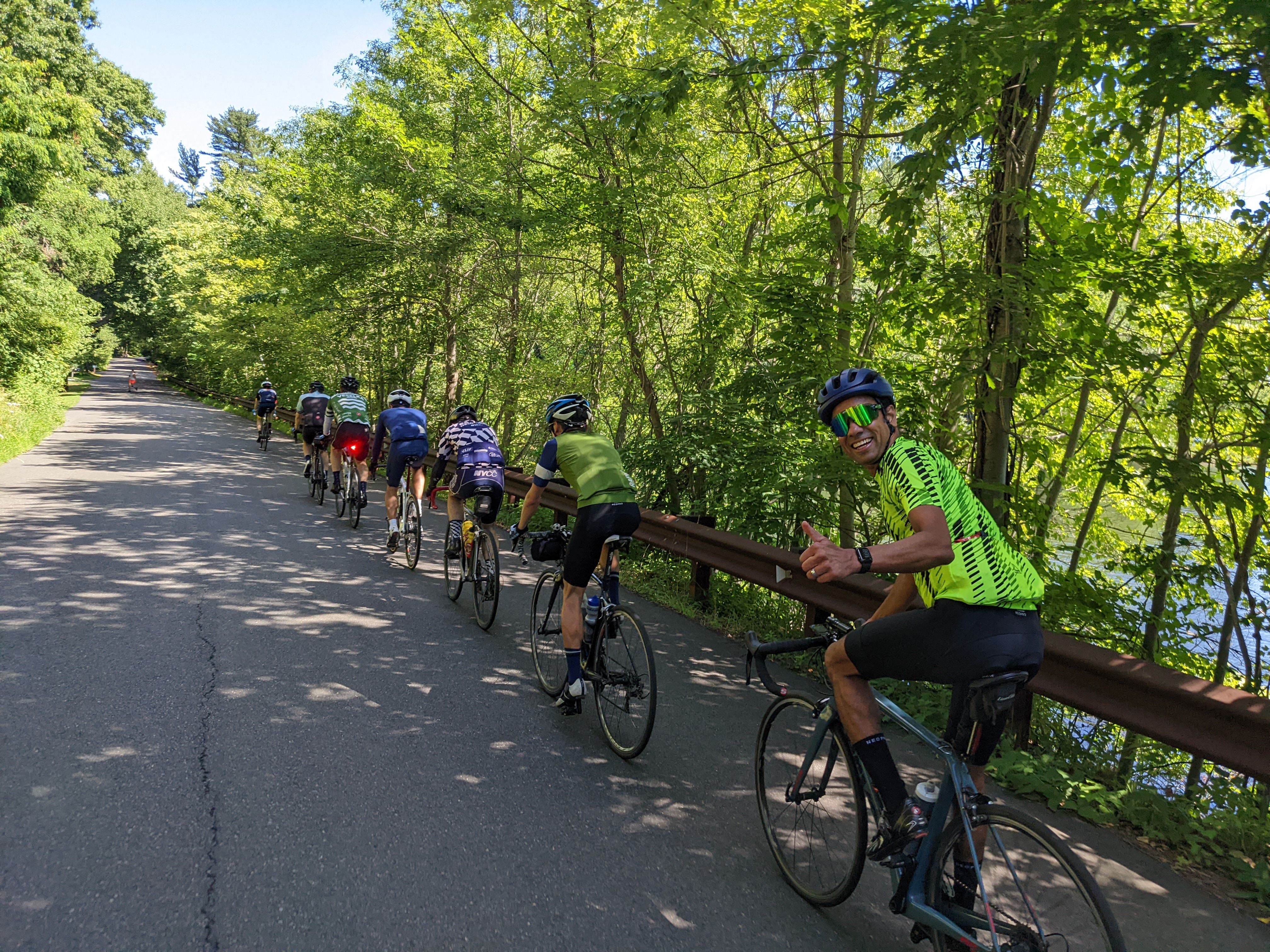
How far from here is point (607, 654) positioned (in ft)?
15.4

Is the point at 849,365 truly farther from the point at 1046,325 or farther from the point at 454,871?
the point at 454,871

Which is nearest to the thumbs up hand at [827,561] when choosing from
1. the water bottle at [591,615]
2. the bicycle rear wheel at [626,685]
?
the bicycle rear wheel at [626,685]

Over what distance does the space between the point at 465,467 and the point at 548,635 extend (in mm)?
2497

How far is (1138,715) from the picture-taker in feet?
12.0

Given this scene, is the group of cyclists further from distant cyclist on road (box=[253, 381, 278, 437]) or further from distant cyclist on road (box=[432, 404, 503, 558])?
distant cyclist on road (box=[253, 381, 278, 437])

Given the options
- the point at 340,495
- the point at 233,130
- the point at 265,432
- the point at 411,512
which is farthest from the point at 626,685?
the point at 233,130

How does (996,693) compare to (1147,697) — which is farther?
(1147,697)

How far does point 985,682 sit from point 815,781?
0.99 m

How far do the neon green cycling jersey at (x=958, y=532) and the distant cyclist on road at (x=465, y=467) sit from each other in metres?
5.11

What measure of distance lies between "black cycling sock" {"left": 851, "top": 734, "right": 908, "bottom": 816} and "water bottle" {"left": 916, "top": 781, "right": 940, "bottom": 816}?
0.34ft

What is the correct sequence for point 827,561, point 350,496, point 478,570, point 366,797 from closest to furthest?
1. point 827,561
2. point 366,797
3. point 478,570
4. point 350,496

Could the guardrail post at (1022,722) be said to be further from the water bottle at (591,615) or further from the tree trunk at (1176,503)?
the water bottle at (591,615)

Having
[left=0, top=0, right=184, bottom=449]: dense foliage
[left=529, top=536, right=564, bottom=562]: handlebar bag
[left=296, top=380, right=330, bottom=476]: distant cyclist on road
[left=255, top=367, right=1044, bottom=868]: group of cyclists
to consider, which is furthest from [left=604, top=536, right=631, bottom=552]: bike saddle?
[left=0, top=0, right=184, bottom=449]: dense foliage

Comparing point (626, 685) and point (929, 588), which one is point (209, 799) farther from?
point (929, 588)
